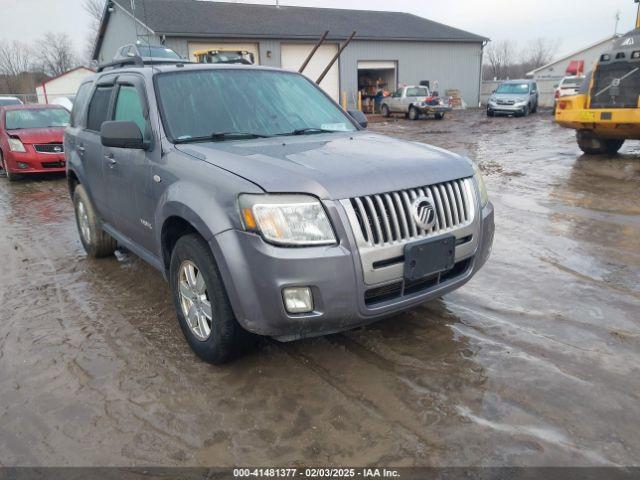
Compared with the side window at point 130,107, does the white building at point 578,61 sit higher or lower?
higher

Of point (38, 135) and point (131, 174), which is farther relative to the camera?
point (38, 135)

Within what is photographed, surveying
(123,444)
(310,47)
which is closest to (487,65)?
(310,47)

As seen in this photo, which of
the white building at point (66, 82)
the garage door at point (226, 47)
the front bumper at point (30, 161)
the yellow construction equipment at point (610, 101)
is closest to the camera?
the yellow construction equipment at point (610, 101)

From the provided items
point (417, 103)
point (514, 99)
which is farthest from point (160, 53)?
point (514, 99)

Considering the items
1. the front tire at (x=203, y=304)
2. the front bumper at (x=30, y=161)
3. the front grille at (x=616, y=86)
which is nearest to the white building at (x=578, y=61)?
the front grille at (x=616, y=86)

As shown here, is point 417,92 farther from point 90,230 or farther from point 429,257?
point 429,257

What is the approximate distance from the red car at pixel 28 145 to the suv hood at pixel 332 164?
28.6 ft

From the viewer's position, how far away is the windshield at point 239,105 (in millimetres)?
3549

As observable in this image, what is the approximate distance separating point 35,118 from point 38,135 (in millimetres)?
987

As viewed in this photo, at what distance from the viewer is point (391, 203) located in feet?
8.91

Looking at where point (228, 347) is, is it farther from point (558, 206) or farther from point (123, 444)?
point (558, 206)

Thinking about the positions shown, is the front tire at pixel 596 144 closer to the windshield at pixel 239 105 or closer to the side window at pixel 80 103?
the windshield at pixel 239 105

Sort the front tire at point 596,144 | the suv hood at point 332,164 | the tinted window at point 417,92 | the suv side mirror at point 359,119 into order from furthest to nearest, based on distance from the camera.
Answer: the tinted window at point 417,92 → the front tire at point 596,144 → the suv side mirror at point 359,119 → the suv hood at point 332,164

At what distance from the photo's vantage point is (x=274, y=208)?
8.43ft
